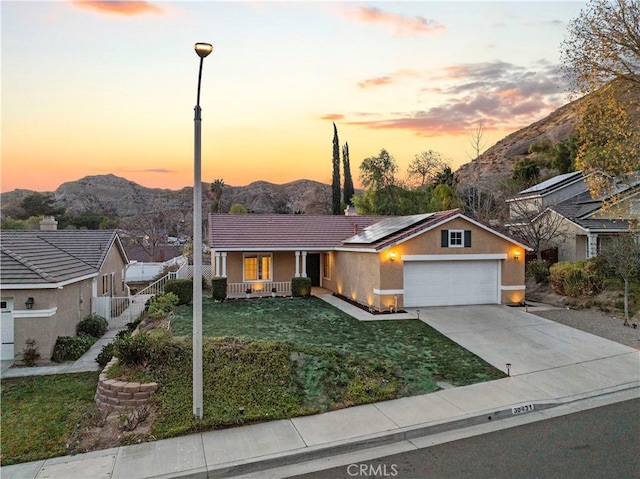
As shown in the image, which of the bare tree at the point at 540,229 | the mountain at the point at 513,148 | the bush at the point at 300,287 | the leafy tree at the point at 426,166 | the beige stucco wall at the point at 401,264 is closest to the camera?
the beige stucco wall at the point at 401,264

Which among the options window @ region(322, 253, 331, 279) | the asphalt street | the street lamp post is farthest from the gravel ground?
the street lamp post

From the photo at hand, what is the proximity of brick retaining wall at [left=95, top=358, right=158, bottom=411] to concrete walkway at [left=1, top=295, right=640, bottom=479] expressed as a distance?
1.21 m

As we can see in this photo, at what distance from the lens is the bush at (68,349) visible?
1105cm

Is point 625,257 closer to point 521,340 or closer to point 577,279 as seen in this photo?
point 577,279

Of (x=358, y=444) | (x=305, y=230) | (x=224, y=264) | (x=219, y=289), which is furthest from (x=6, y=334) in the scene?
(x=305, y=230)

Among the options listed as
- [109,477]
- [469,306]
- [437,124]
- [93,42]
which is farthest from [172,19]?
[437,124]

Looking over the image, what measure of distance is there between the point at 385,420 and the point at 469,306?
35.5 ft

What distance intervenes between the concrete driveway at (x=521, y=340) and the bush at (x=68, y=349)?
36.5ft

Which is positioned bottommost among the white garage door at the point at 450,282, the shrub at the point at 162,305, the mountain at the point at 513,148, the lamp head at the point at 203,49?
the shrub at the point at 162,305

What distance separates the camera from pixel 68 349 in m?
11.2

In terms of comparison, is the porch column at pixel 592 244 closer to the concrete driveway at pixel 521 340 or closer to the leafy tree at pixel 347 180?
the concrete driveway at pixel 521 340

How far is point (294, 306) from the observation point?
1672 centimetres

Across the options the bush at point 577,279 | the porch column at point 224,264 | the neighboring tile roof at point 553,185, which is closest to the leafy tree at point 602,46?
the bush at point 577,279

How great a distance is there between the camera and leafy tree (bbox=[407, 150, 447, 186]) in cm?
4825
